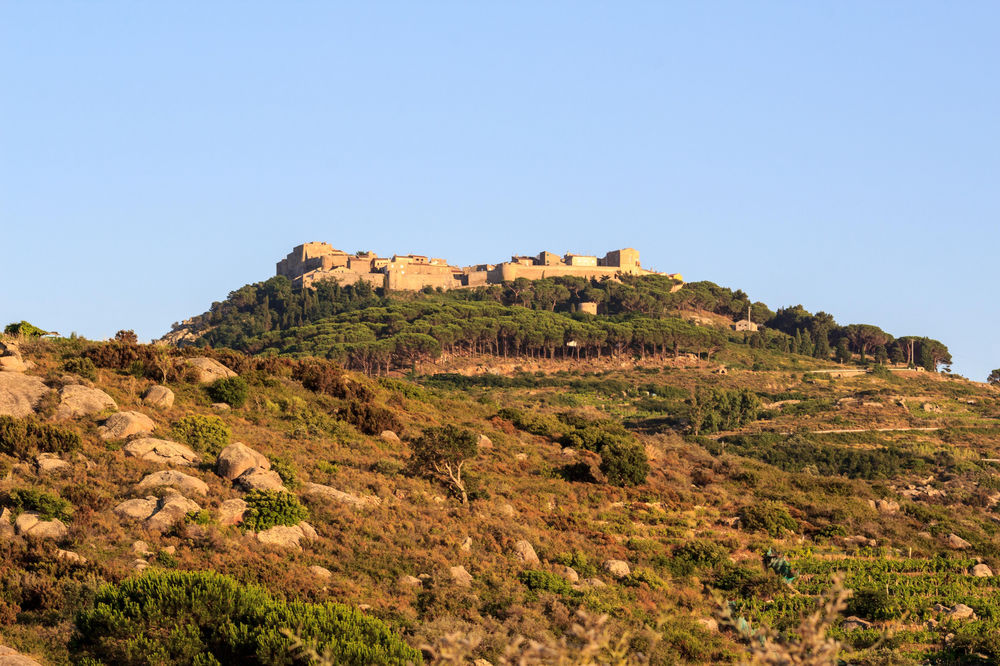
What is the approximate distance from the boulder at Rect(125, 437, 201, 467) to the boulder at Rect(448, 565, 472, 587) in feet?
26.4

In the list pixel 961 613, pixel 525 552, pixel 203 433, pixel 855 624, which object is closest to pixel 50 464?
pixel 203 433

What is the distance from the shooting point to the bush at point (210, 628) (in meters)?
13.3

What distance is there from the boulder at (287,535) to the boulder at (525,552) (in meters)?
4.96

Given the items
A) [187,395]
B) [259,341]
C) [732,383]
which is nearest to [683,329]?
[732,383]

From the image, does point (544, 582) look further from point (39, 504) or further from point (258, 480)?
point (39, 504)

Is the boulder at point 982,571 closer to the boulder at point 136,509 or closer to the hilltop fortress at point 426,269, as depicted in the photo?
the boulder at point 136,509

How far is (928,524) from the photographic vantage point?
33.3m

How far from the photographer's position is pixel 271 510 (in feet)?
69.7

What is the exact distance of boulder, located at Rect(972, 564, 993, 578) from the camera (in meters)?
26.9

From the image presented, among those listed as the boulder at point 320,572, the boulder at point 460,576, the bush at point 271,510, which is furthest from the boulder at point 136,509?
the boulder at point 460,576

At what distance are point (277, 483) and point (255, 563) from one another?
4.83m

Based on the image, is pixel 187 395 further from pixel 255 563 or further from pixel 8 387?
pixel 255 563

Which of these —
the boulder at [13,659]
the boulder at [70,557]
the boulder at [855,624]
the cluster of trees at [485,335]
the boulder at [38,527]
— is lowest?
the boulder at [855,624]

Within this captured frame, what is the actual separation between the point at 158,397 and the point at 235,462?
22.9ft
